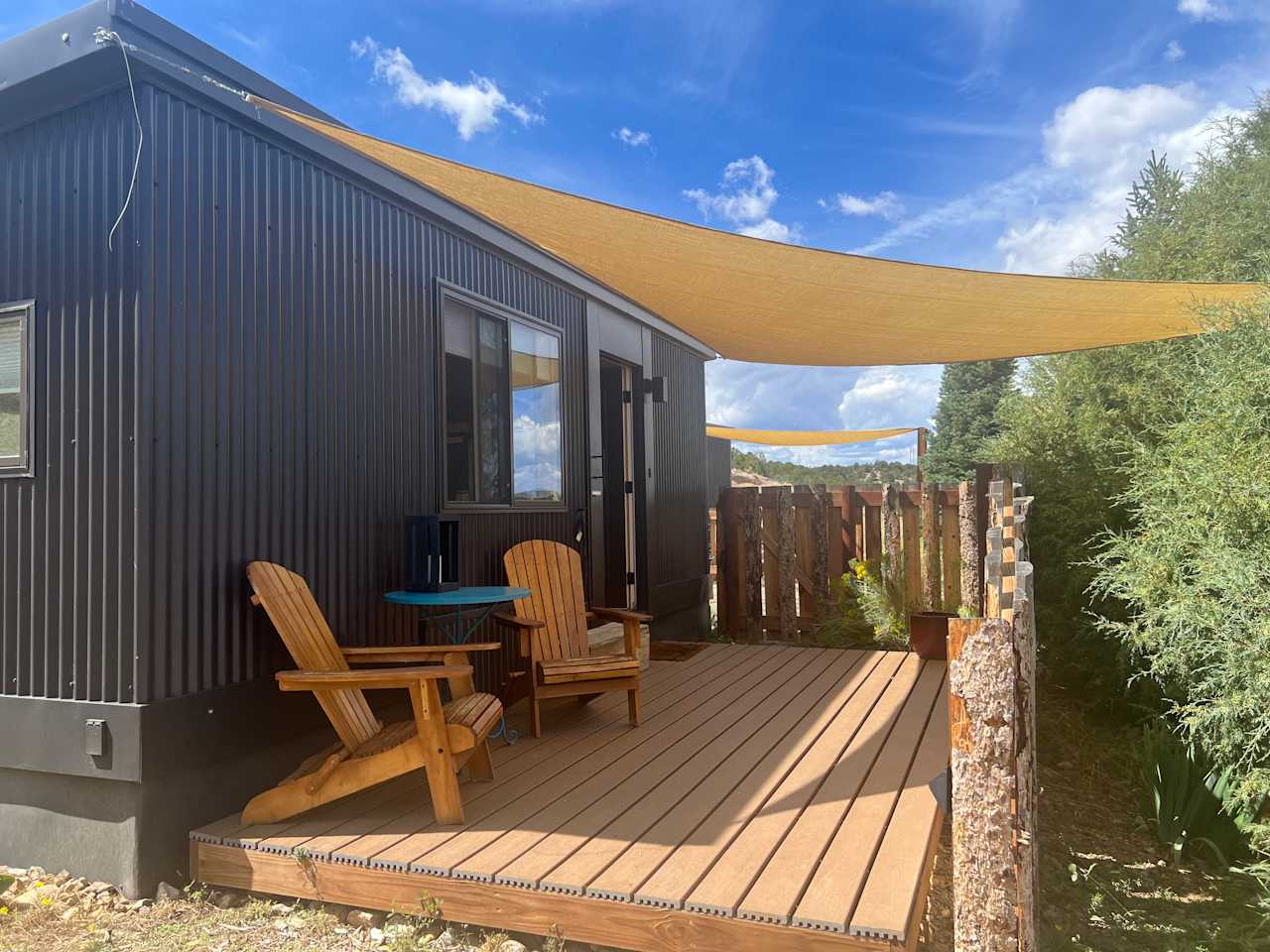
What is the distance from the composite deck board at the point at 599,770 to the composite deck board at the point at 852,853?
0.93 m

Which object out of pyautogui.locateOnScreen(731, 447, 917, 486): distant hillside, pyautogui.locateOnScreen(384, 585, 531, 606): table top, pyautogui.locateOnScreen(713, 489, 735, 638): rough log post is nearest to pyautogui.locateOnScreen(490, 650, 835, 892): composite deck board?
pyautogui.locateOnScreen(384, 585, 531, 606): table top

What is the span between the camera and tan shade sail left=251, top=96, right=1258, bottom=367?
3.74m

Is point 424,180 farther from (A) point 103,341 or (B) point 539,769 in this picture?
(B) point 539,769

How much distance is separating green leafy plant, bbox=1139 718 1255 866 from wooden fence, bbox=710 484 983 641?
3.14 m

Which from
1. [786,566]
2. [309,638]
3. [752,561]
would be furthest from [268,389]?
[752,561]

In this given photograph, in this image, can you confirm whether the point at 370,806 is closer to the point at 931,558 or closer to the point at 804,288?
the point at 804,288

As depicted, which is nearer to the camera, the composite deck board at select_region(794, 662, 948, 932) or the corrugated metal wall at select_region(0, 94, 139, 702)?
the composite deck board at select_region(794, 662, 948, 932)

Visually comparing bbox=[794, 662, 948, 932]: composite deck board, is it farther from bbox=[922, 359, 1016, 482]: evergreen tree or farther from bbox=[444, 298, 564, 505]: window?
bbox=[922, 359, 1016, 482]: evergreen tree

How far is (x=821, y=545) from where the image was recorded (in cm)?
744

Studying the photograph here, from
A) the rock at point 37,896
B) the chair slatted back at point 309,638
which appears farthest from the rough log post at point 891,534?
the rock at point 37,896

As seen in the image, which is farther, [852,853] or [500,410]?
[500,410]

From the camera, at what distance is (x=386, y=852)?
8.41ft

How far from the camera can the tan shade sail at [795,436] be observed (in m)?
15.5

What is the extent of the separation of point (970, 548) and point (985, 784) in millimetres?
4354
